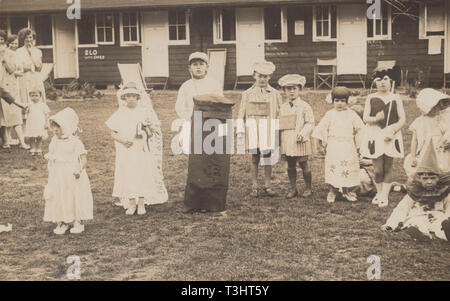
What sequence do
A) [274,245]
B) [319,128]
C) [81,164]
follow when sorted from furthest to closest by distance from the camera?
[319,128]
[81,164]
[274,245]

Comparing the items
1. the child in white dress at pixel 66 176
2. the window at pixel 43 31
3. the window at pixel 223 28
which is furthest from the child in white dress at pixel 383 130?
the window at pixel 43 31

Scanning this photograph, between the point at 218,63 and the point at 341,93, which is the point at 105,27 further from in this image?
the point at 341,93

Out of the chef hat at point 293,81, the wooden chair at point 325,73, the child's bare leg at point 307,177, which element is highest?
the wooden chair at point 325,73

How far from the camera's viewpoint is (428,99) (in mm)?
4375

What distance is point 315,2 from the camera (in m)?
5.47

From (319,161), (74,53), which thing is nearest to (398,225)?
(319,161)

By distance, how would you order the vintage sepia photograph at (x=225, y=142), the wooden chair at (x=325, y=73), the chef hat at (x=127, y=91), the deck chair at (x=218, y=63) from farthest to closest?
the wooden chair at (x=325, y=73) < the deck chair at (x=218, y=63) < the chef hat at (x=127, y=91) < the vintage sepia photograph at (x=225, y=142)

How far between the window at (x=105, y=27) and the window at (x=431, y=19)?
105 inches

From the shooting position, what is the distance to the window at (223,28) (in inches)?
222

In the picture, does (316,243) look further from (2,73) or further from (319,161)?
(2,73)

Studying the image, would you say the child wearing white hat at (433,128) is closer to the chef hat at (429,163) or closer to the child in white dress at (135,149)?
the chef hat at (429,163)

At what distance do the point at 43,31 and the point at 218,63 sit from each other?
5.22 ft

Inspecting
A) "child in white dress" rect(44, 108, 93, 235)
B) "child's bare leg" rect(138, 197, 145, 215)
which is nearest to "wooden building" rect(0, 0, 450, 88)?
"child in white dress" rect(44, 108, 93, 235)
